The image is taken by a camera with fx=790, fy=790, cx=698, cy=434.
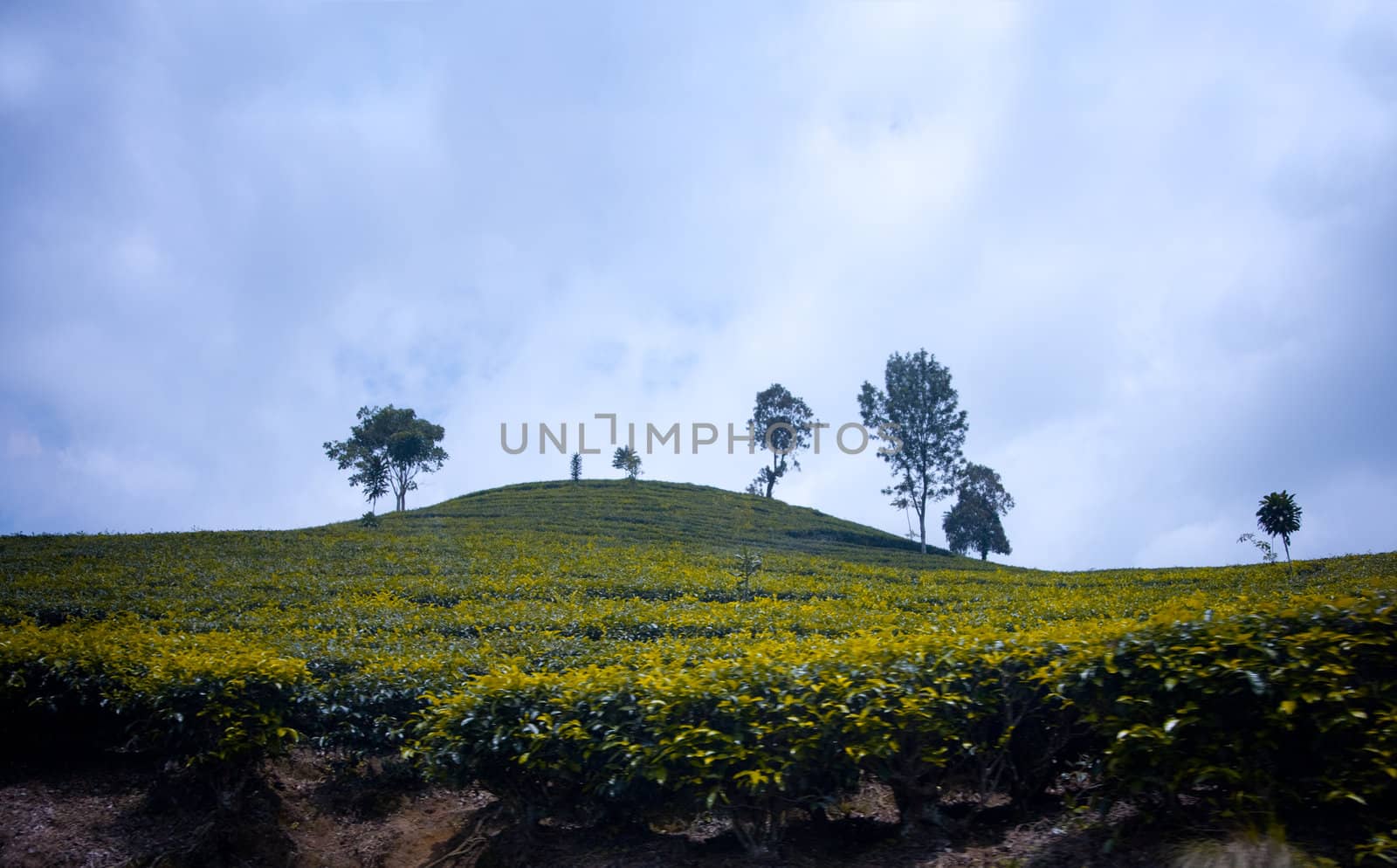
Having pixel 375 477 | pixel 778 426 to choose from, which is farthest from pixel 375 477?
pixel 778 426

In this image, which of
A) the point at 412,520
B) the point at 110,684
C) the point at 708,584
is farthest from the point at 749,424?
the point at 110,684

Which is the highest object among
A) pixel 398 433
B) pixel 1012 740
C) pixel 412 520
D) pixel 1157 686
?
pixel 398 433

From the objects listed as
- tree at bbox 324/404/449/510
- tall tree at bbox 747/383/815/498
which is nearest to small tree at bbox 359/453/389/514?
tree at bbox 324/404/449/510

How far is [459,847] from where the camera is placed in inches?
204

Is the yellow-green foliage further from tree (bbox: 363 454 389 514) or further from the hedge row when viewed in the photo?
tree (bbox: 363 454 389 514)

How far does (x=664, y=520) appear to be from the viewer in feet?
109

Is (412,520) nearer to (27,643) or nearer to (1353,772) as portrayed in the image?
(27,643)

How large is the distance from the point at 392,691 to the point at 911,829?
4.16m

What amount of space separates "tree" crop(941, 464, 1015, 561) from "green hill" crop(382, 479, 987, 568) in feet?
24.8

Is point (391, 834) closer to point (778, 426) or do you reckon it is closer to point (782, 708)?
point (782, 708)

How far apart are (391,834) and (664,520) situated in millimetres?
27427

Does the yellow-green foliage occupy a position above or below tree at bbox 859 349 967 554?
below

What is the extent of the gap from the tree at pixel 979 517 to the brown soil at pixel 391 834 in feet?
147

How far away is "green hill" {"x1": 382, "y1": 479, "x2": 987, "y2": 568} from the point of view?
28.2m
